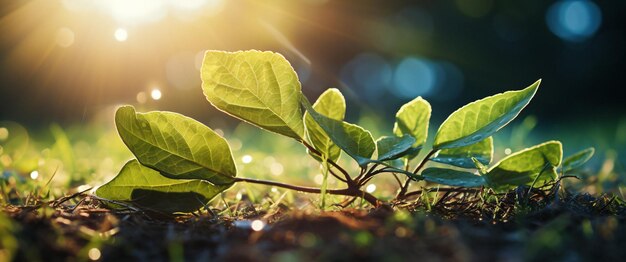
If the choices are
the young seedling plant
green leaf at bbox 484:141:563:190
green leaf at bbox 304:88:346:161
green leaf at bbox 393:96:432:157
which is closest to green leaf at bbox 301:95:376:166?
the young seedling plant

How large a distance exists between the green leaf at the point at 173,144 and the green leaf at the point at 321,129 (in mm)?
233

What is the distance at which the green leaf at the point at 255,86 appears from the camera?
4.29 feet

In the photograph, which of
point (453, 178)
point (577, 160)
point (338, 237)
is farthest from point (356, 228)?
point (577, 160)

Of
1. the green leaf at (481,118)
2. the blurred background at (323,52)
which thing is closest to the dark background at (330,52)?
the blurred background at (323,52)

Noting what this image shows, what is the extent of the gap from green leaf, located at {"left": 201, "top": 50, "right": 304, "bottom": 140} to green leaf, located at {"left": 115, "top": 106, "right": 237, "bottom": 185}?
0.10m

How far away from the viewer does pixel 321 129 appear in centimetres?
138

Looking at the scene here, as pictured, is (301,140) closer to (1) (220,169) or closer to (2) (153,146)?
(1) (220,169)

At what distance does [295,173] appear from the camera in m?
3.10

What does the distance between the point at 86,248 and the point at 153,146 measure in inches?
16.3

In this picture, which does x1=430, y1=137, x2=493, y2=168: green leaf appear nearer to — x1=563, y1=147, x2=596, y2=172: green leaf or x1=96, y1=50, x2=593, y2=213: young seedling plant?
x1=96, y1=50, x2=593, y2=213: young seedling plant

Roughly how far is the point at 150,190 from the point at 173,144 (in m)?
0.17

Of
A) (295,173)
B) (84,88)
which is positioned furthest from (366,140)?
(84,88)

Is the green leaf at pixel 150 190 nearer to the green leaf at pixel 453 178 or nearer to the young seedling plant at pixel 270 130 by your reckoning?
the young seedling plant at pixel 270 130

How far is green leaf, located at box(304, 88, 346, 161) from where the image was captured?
1391 millimetres
